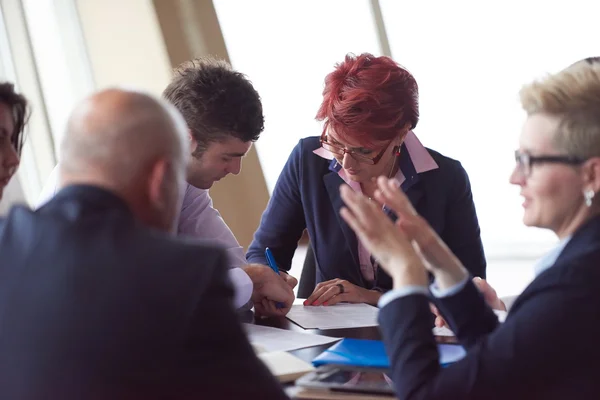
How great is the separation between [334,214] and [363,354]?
115 cm

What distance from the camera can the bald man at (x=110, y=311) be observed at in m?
1.05

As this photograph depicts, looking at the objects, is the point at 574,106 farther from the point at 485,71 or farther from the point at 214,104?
the point at 485,71

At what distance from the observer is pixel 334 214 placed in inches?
110

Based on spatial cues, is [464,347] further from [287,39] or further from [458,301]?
[287,39]

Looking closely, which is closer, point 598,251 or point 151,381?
point 151,381

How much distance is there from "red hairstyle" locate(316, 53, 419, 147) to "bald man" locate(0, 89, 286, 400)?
1.45 meters

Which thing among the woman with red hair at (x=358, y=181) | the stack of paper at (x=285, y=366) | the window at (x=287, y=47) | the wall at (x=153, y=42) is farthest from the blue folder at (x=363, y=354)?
the window at (x=287, y=47)

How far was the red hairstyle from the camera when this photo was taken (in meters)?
2.56

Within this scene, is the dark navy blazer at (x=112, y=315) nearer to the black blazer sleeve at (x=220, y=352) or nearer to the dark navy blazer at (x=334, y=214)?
the black blazer sleeve at (x=220, y=352)

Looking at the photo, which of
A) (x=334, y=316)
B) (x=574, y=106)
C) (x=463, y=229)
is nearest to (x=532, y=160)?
(x=574, y=106)

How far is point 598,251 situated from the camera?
53.6 inches

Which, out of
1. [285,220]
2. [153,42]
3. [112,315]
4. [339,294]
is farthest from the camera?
[153,42]

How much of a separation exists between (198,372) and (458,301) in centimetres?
73

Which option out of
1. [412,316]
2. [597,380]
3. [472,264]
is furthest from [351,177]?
[597,380]
